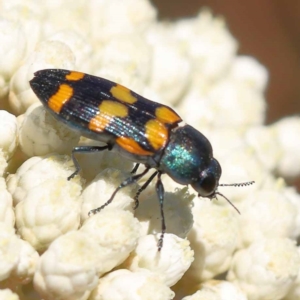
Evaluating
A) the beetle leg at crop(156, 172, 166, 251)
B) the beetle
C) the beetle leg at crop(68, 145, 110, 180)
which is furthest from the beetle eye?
the beetle leg at crop(68, 145, 110, 180)

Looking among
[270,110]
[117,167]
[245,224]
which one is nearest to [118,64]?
[117,167]

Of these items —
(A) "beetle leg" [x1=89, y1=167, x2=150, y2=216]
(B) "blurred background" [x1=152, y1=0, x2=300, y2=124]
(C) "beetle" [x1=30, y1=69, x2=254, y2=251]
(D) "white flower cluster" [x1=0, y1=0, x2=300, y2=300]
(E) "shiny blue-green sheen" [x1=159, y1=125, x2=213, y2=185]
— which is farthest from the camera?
(B) "blurred background" [x1=152, y1=0, x2=300, y2=124]

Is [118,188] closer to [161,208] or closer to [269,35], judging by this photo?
[161,208]

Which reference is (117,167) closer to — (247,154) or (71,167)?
(71,167)

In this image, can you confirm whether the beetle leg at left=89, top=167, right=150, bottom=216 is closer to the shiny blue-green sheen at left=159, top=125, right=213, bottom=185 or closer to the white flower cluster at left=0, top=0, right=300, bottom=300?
the white flower cluster at left=0, top=0, right=300, bottom=300

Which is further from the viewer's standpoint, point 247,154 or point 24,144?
point 247,154

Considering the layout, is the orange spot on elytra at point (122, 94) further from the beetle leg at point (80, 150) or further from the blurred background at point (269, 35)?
the blurred background at point (269, 35)
